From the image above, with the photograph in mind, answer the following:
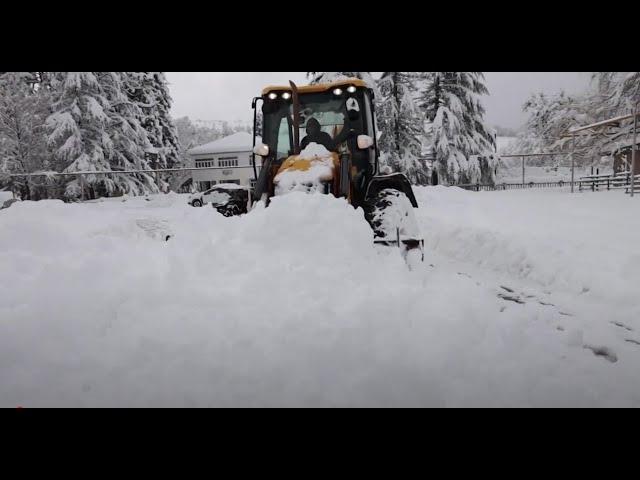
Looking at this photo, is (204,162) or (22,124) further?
(204,162)

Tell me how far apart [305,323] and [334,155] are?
3441mm

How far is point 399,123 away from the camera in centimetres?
2466

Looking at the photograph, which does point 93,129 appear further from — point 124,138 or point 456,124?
point 456,124

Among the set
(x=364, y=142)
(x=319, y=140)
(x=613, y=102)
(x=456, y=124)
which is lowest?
(x=364, y=142)

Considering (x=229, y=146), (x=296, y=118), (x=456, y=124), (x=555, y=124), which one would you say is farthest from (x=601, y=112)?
(x=229, y=146)

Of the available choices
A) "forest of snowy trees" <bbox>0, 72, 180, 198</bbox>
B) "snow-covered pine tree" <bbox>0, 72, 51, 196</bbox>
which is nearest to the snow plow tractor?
"forest of snowy trees" <bbox>0, 72, 180, 198</bbox>

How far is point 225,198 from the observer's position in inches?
269

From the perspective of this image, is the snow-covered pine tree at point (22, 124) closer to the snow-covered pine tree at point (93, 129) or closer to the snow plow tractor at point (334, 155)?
the snow-covered pine tree at point (93, 129)

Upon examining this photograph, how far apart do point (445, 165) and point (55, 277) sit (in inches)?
931

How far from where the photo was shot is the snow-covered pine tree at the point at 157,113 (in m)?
30.9

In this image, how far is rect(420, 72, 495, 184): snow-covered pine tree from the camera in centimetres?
2439

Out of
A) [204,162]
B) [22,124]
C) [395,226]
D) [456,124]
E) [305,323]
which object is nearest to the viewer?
[305,323]

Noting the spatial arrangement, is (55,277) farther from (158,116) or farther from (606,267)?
(158,116)

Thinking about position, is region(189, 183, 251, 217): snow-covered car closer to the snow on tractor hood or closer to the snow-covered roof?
the snow on tractor hood
